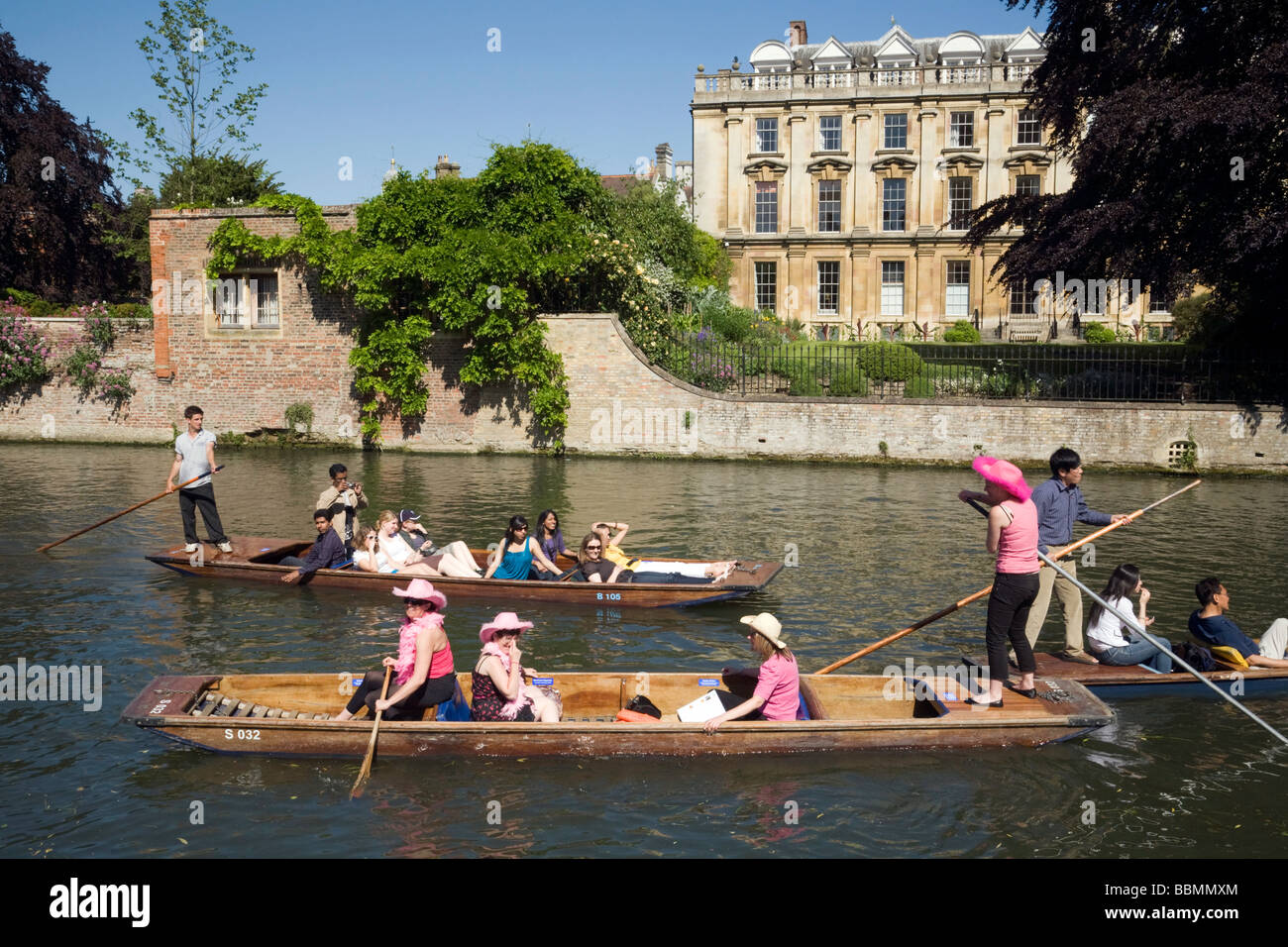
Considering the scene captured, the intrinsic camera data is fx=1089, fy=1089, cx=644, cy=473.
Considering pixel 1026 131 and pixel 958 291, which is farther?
pixel 958 291

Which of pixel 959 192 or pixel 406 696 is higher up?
pixel 959 192

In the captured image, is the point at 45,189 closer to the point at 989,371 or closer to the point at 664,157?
the point at 989,371

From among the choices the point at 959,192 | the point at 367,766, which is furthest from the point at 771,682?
the point at 959,192

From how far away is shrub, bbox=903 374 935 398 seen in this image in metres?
23.4

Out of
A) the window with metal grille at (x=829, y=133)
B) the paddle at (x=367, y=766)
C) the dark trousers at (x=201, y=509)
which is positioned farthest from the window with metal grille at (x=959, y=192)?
the paddle at (x=367, y=766)

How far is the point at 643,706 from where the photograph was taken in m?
8.30

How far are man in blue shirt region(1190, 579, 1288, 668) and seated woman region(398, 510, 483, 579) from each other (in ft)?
22.9

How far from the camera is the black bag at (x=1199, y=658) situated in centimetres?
898

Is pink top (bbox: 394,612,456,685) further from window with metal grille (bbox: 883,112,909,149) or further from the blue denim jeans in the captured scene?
window with metal grille (bbox: 883,112,909,149)

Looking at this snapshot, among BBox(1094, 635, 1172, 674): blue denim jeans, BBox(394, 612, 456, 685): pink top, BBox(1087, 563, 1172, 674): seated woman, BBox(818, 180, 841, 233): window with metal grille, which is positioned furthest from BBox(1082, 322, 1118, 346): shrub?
BBox(394, 612, 456, 685): pink top

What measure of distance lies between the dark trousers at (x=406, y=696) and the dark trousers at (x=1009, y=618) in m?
4.04

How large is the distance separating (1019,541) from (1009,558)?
0.49 feet

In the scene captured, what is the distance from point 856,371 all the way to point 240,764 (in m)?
18.5

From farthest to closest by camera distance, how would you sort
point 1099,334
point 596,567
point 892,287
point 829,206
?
point 829,206 → point 892,287 → point 1099,334 → point 596,567
